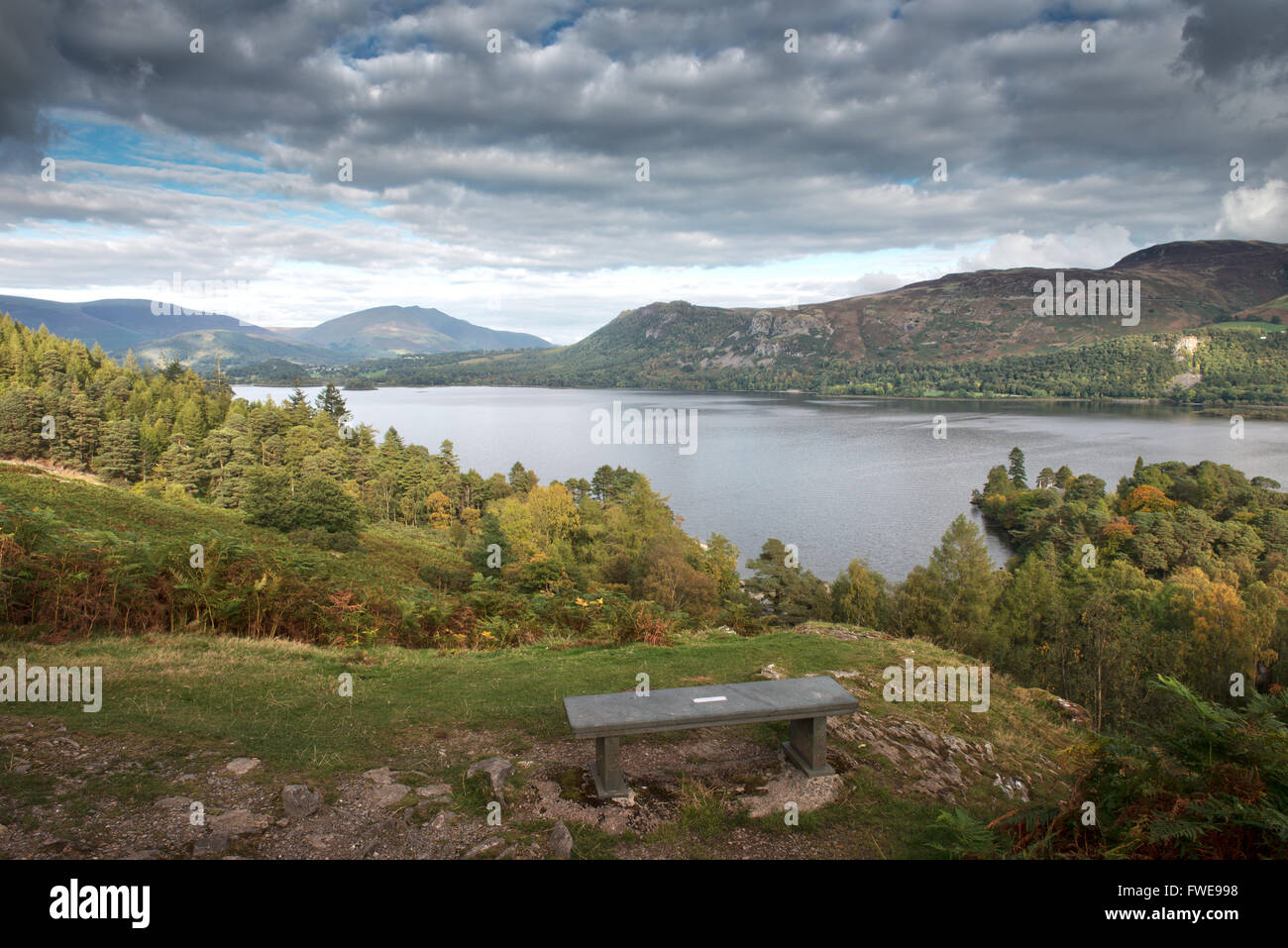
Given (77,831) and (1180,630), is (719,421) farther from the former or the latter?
(77,831)

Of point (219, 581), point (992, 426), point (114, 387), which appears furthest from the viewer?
point (992, 426)

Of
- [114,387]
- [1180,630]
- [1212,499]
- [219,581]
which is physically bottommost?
[1180,630]

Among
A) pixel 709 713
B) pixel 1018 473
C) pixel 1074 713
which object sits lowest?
pixel 1018 473

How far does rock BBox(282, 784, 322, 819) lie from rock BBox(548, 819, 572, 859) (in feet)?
5.62

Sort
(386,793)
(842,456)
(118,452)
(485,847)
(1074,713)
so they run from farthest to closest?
1. (842,456)
2. (118,452)
3. (1074,713)
4. (386,793)
5. (485,847)

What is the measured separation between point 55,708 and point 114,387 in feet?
204

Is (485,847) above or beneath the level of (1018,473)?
above

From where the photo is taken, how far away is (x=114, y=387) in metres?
55.0

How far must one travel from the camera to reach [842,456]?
92.6 meters

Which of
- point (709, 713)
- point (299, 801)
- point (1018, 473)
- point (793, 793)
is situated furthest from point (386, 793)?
point (1018, 473)

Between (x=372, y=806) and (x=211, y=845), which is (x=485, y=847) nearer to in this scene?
(x=372, y=806)

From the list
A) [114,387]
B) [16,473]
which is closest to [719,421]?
[114,387]

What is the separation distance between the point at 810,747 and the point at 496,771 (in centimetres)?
266
